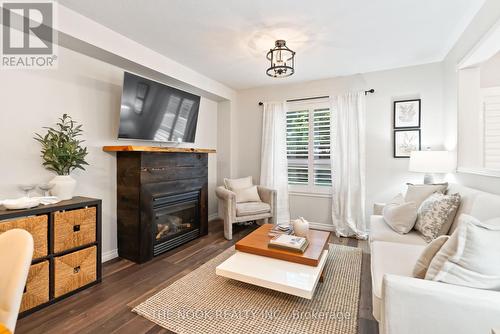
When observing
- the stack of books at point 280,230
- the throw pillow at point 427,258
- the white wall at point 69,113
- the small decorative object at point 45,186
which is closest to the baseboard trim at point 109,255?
the white wall at point 69,113

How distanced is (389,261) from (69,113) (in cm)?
322

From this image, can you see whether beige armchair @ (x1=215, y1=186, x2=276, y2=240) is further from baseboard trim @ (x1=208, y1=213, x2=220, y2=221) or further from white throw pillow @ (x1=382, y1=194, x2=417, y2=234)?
white throw pillow @ (x1=382, y1=194, x2=417, y2=234)

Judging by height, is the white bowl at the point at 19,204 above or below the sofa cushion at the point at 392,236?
above

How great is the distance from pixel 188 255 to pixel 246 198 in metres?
1.31

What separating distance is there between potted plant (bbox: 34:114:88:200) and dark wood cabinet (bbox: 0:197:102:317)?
145 millimetres

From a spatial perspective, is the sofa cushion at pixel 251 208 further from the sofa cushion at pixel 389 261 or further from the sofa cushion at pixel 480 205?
the sofa cushion at pixel 480 205

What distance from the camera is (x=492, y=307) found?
0.97m

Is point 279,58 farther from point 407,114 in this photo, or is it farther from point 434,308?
point 434,308

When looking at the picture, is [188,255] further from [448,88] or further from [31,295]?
[448,88]

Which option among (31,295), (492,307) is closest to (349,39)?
(492,307)

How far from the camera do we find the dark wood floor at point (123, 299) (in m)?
1.69

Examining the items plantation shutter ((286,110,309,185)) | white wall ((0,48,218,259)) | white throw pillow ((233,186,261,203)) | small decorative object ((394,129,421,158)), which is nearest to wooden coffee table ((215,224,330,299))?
white throw pillow ((233,186,261,203))

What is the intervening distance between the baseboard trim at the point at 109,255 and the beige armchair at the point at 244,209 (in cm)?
142

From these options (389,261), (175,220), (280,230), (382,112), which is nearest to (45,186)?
(175,220)
